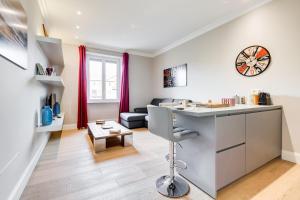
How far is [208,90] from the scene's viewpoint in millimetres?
3625

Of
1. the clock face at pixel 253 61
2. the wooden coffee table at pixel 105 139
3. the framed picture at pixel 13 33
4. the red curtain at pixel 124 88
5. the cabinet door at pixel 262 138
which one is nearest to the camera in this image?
the framed picture at pixel 13 33

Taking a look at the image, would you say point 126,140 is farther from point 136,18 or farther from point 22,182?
point 136,18

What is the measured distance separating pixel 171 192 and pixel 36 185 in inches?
61.0

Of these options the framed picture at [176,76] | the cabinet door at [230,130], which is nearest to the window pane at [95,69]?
the framed picture at [176,76]

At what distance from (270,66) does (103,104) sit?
15.0ft

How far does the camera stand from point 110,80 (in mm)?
5355

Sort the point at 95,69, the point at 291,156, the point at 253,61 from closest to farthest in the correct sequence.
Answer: the point at 291,156
the point at 253,61
the point at 95,69

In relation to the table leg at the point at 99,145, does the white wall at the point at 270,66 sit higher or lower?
higher

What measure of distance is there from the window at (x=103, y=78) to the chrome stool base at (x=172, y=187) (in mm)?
3929

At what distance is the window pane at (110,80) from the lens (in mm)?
5289

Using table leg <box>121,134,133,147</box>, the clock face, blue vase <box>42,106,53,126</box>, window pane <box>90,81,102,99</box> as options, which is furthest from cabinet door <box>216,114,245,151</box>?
window pane <box>90,81,102,99</box>

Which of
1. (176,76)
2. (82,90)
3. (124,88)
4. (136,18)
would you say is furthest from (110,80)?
(136,18)

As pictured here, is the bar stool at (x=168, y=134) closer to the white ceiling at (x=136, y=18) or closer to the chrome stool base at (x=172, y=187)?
the chrome stool base at (x=172, y=187)

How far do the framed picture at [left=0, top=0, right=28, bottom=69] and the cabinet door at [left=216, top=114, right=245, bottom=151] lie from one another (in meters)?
2.00
